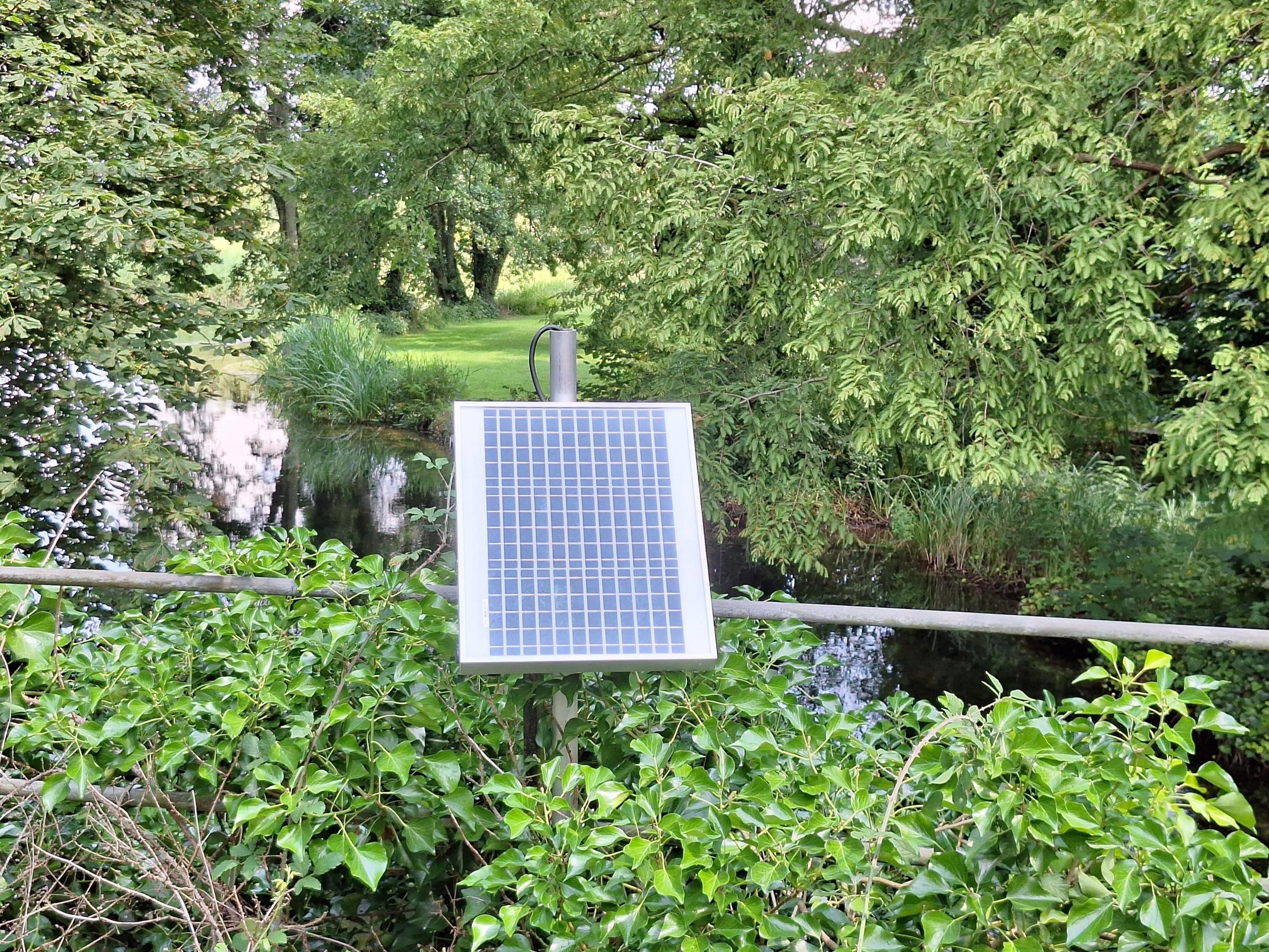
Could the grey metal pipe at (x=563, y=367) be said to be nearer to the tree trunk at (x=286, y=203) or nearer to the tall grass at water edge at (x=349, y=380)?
the tall grass at water edge at (x=349, y=380)

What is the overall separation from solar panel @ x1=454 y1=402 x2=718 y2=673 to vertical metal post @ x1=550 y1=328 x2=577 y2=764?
0.20 feet

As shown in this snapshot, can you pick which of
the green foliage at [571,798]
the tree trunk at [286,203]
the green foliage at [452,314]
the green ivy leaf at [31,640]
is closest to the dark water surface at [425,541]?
the tree trunk at [286,203]

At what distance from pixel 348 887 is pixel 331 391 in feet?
37.0

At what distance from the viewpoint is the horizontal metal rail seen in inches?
58.3

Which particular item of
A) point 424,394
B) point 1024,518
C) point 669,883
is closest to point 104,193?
point 669,883

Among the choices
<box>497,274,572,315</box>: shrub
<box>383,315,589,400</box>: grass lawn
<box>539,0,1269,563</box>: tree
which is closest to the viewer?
<box>539,0,1269,563</box>: tree

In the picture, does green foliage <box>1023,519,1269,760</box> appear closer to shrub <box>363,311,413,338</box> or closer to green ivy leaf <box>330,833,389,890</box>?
green ivy leaf <box>330,833,389,890</box>

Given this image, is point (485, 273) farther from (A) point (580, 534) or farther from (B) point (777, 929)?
(B) point (777, 929)

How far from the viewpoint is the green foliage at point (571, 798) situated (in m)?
1.22

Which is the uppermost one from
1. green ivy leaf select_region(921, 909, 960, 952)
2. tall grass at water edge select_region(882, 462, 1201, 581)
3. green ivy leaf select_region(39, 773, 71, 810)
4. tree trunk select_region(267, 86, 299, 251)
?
tree trunk select_region(267, 86, 299, 251)

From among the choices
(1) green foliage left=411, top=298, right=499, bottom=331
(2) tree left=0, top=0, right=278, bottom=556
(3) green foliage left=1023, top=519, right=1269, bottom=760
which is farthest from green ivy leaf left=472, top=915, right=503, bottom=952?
(1) green foliage left=411, top=298, right=499, bottom=331

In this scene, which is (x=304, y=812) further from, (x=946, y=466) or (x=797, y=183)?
(x=797, y=183)

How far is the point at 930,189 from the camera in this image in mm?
4703

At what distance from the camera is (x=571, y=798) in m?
1.60
